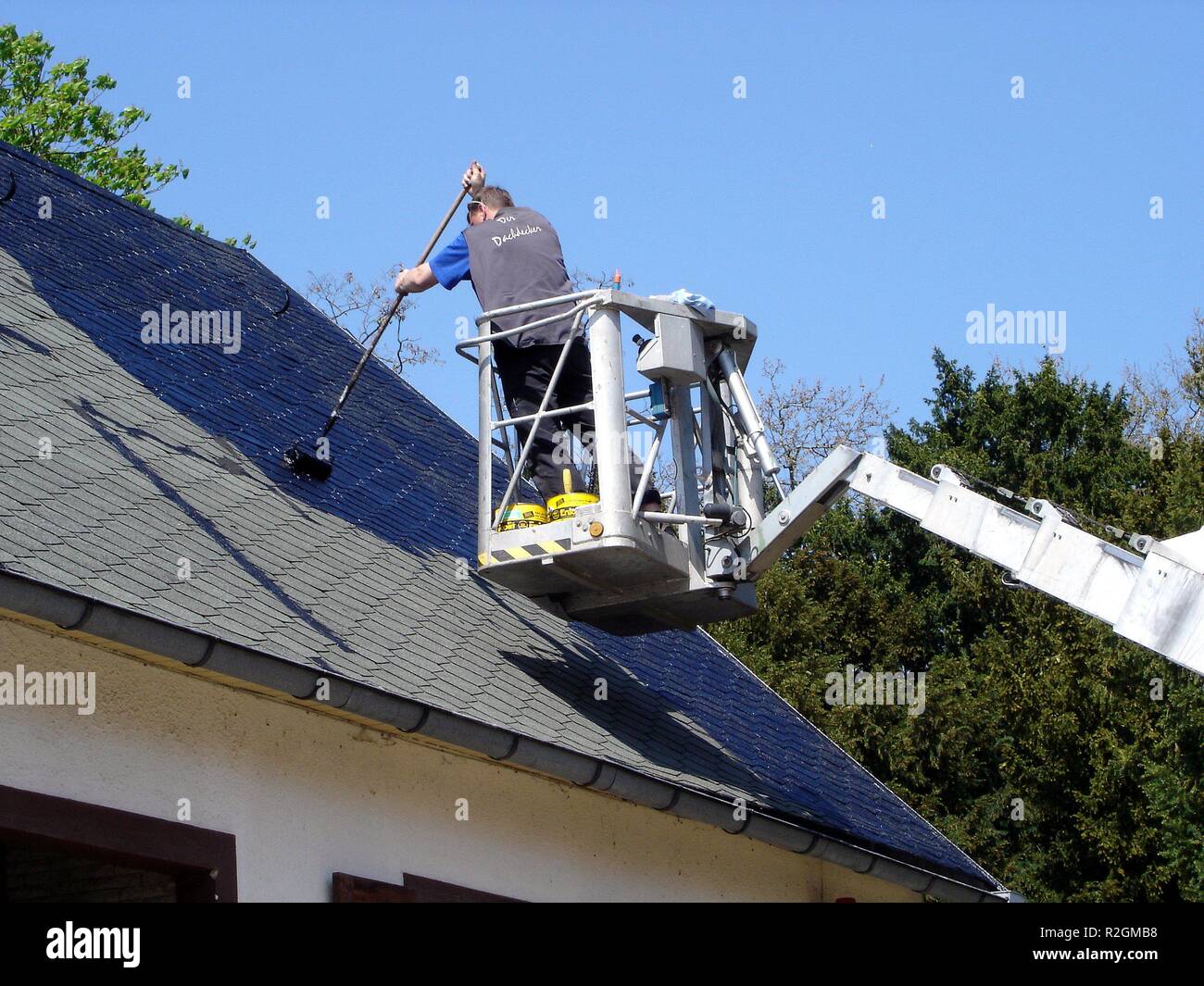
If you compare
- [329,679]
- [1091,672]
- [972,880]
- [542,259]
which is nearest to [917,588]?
[1091,672]

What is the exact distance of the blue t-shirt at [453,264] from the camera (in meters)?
10.9

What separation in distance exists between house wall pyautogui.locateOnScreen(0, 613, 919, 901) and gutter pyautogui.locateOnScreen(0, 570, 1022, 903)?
0.35 m

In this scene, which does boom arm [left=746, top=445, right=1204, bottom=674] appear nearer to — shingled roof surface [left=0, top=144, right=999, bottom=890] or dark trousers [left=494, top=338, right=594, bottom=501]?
dark trousers [left=494, top=338, right=594, bottom=501]

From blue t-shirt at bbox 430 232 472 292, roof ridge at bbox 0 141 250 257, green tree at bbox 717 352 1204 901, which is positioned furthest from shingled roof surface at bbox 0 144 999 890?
green tree at bbox 717 352 1204 901

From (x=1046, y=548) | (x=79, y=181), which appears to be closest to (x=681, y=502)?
(x=1046, y=548)

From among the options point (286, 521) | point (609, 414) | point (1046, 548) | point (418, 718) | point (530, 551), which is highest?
point (609, 414)

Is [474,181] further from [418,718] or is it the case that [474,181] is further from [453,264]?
[418,718]

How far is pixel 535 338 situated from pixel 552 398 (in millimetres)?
399

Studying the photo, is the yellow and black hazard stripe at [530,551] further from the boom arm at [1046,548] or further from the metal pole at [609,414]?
the boom arm at [1046,548]

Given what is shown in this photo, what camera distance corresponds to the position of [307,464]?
11.2m

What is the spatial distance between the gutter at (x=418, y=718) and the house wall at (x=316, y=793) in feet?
1.16

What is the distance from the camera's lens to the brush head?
11.1 meters
